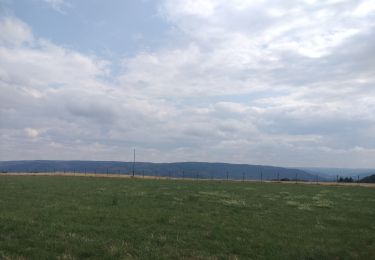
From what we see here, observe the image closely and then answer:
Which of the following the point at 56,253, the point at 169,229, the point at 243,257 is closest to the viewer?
the point at 56,253

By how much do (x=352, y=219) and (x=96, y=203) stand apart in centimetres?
1653

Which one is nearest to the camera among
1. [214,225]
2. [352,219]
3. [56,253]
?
[56,253]

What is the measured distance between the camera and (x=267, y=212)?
23.2 meters

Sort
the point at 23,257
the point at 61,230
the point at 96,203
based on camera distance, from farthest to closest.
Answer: the point at 96,203 < the point at 61,230 < the point at 23,257

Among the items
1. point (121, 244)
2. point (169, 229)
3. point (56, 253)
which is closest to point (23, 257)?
point (56, 253)

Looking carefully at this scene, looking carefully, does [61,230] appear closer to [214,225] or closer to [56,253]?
[56,253]

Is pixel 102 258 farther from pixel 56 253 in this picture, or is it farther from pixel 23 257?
pixel 23 257

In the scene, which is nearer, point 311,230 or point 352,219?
point 311,230

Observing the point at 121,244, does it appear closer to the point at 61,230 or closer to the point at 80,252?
the point at 80,252

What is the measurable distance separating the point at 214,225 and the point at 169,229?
2.65 meters

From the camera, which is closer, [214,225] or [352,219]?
[214,225]

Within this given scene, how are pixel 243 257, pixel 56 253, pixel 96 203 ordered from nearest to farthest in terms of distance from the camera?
1. pixel 56 253
2. pixel 243 257
3. pixel 96 203

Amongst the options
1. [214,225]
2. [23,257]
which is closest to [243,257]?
[214,225]

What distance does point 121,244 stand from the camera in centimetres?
1274
